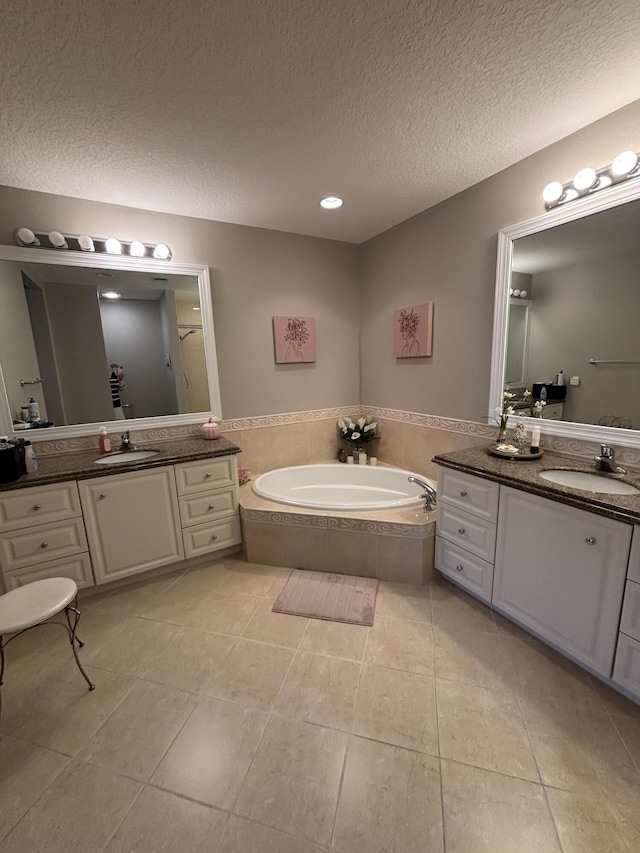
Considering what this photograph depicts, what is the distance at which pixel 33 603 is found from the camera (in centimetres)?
141

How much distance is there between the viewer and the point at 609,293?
1.71 m

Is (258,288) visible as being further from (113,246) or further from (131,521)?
(131,521)

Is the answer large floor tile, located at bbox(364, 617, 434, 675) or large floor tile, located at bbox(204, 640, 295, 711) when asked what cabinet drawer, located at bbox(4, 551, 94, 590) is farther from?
large floor tile, located at bbox(364, 617, 434, 675)

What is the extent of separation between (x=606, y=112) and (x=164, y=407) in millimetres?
3046

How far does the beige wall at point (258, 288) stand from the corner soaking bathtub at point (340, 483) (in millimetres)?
604

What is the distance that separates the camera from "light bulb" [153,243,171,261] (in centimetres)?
244

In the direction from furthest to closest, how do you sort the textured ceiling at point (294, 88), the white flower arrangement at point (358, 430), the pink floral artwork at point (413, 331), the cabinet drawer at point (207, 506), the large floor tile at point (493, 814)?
the white flower arrangement at point (358, 430), the pink floral artwork at point (413, 331), the cabinet drawer at point (207, 506), the textured ceiling at point (294, 88), the large floor tile at point (493, 814)

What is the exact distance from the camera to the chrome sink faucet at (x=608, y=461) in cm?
167

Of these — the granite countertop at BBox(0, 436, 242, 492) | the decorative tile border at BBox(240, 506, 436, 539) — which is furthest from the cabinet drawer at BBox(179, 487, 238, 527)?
the granite countertop at BBox(0, 436, 242, 492)

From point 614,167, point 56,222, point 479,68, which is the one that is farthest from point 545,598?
point 56,222

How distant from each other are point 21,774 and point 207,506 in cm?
138

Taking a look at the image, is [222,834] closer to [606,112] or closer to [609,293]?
[609,293]

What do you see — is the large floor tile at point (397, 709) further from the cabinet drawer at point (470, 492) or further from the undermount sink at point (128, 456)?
the undermount sink at point (128, 456)

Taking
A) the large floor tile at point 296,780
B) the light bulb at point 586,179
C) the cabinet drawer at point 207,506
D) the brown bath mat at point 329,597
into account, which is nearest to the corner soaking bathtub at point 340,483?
the cabinet drawer at point 207,506
